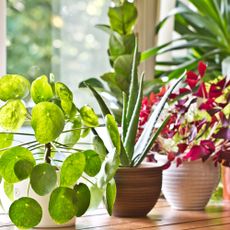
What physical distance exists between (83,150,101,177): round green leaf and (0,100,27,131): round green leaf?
5.2 inches

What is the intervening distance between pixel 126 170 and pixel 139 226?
0.38 feet

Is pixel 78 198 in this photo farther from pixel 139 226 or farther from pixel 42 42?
pixel 42 42

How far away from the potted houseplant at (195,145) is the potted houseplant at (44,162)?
0.25m

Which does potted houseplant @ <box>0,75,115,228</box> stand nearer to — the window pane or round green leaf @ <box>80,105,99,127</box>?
round green leaf @ <box>80,105,99,127</box>

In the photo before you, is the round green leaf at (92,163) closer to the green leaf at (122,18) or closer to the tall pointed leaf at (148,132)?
the tall pointed leaf at (148,132)

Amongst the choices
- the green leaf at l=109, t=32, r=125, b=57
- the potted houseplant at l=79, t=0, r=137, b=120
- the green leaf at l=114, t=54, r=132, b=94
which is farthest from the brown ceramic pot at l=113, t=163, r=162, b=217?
the green leaf at l=109, t=32, r=125, b=57

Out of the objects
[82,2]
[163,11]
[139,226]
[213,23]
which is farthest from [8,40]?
[139,226]

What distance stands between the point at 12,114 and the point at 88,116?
14 cm

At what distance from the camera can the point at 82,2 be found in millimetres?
A: 2393

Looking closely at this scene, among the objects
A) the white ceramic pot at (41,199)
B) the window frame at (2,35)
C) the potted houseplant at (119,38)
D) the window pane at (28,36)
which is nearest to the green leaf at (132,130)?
the white ceramic pot at (41,199)

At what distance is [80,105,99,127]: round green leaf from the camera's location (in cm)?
116

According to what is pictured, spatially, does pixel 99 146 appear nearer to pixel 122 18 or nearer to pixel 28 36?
pixel 122 18

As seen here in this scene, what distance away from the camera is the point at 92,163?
1.11 meters

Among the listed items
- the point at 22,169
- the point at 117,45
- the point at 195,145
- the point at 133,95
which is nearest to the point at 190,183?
the point at 195,145
